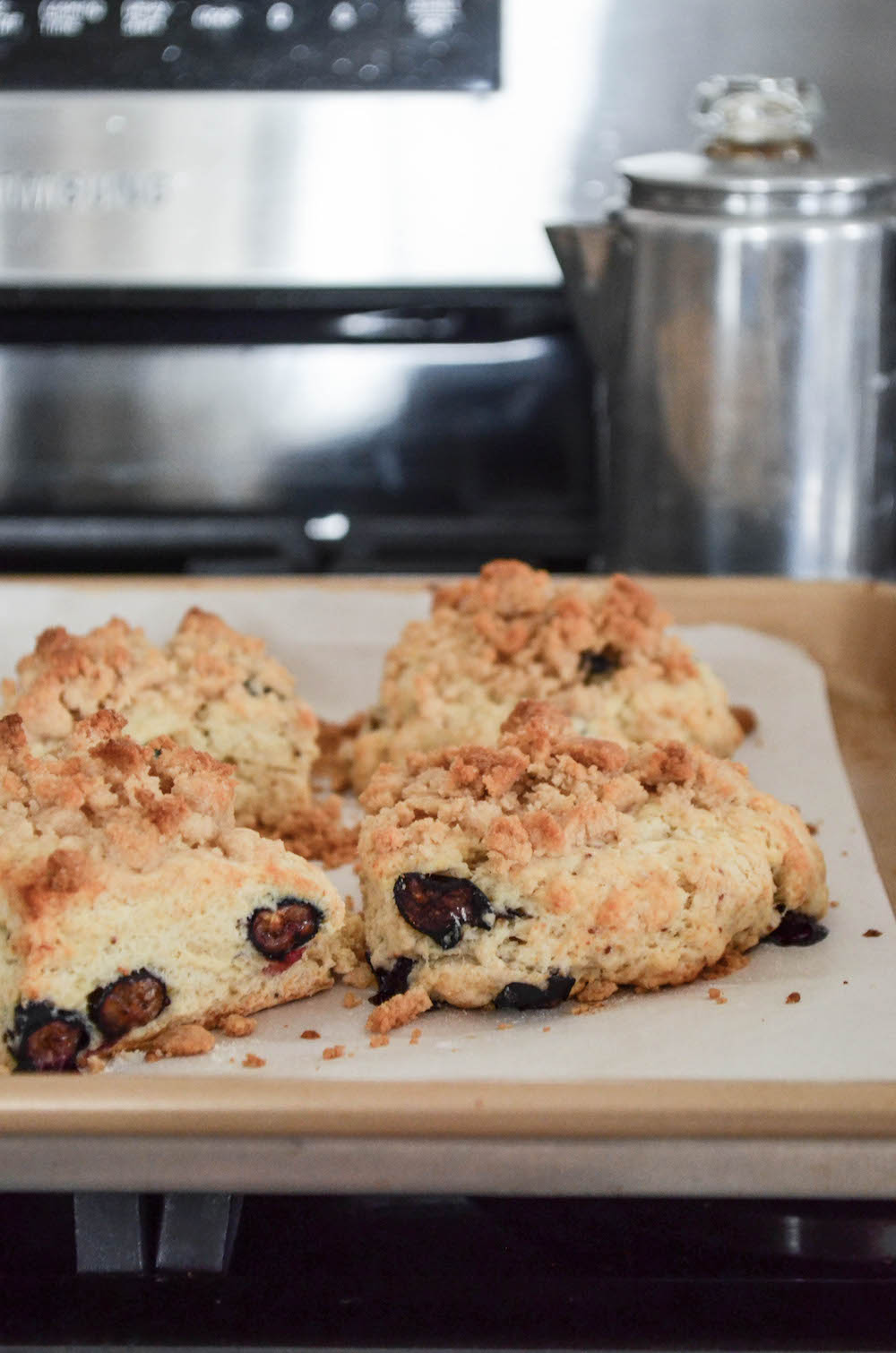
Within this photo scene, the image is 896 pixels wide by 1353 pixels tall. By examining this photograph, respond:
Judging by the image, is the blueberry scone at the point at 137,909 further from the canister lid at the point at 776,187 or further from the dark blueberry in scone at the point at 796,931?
the canister lid at the point at 776,187

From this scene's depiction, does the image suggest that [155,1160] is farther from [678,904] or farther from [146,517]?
[146,517]

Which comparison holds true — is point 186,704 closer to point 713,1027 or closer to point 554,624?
point 554,624

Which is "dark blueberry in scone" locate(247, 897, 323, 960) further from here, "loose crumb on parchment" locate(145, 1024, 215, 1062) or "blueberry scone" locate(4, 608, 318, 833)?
"blueberry scone" locate(4, 608, 318, 833)

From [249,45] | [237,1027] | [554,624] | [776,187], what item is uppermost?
[249,45]

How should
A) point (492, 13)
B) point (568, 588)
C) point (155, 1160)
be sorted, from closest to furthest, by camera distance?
point (155, 1160) < point (568, 588) < point (492, 13)

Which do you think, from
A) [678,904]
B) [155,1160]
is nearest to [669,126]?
[678,904]


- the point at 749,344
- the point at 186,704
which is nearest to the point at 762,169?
the point at 749,344

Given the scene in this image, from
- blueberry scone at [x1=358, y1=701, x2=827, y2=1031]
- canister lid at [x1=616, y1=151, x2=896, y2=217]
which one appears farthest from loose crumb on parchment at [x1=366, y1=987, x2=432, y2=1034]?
canister lid at [x1=616, y1=151, x2=896, y2=217]
